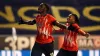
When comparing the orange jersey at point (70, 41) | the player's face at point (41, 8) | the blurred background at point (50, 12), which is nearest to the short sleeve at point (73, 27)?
the orange jersey at point (70, 41)

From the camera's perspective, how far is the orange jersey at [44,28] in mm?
7254

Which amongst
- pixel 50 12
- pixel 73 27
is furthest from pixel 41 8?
pixel 50 12

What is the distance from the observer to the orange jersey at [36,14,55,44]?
7.25 m

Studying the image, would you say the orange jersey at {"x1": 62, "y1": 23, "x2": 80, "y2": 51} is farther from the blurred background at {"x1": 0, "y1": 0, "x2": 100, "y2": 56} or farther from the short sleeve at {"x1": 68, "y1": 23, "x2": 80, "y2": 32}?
the blurred background at {"x1": 0, "y1": 0, "x2": 100, "y2": 56}

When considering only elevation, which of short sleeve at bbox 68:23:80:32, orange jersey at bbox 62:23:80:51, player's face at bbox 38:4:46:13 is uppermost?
player's face at bbox 38:4:46:13

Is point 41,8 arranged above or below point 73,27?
above

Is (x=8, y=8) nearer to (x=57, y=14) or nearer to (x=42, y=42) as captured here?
(x=57, y=14)

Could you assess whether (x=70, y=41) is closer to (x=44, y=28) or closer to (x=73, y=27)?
(x=73, y=27)

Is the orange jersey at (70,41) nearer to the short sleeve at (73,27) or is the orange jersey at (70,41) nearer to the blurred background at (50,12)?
the short sleeve at (73,27)

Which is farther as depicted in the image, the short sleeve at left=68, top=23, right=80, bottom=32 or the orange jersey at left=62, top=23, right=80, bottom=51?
the orange jersey at left=62, top=23, right=80, bottom=51

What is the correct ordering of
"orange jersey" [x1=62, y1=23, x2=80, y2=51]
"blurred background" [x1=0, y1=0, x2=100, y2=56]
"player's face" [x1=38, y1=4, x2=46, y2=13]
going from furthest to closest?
"blurred background" [x1=0, y1=0, x2=100, y2=56] < "orange jersey" [x1=62, y1=23, x2=80, y2=51] < "player's face" [x1=38, y1=4, x2=46, y2=13]

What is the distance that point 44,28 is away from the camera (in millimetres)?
7262

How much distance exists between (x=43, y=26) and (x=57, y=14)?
457 centimetres

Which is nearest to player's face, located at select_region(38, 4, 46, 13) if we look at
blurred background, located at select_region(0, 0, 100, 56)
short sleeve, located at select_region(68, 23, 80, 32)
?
short sleeve, located at select_region(68, 23, 80, 32)
